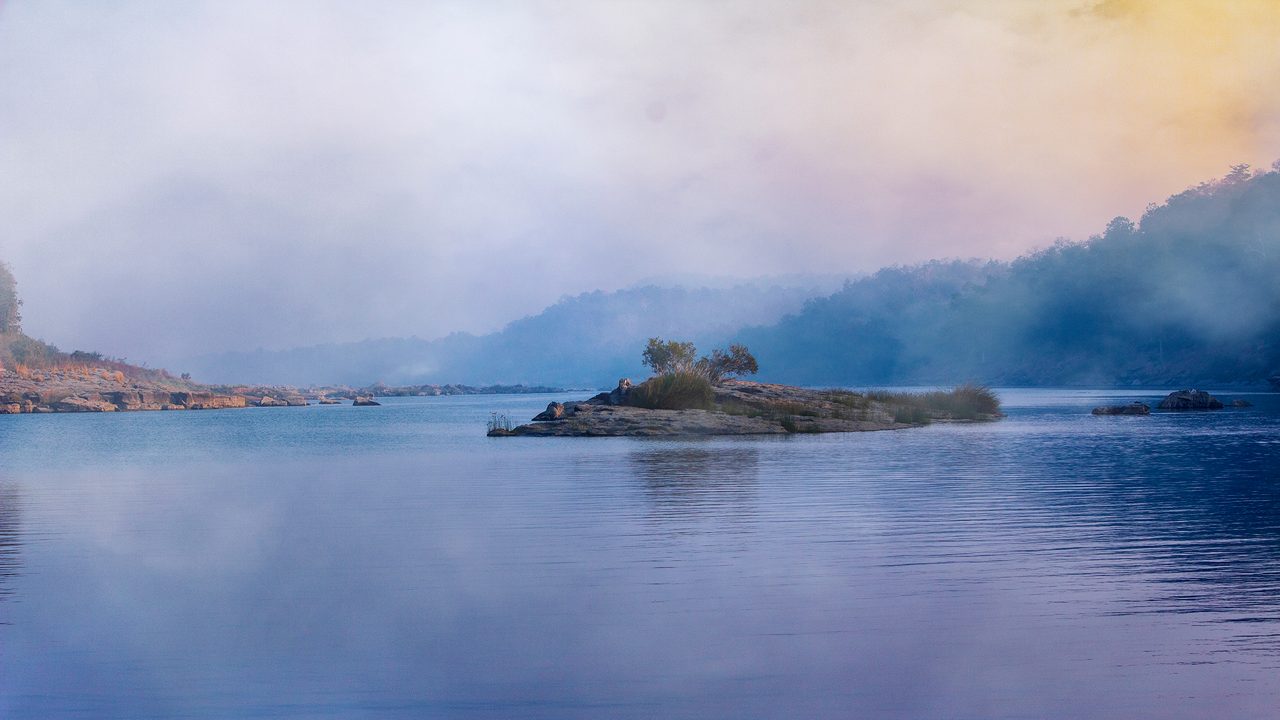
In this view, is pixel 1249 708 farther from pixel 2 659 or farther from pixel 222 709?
pixel 2 659

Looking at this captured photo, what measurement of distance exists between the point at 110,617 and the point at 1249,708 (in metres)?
11.1

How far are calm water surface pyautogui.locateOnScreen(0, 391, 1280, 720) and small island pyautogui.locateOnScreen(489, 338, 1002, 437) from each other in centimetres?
2025

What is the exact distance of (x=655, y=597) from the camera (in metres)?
12.0

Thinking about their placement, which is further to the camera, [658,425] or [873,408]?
[873,408]

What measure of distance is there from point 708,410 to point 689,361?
1012 cm

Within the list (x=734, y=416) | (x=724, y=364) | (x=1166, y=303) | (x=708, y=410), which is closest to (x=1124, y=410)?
(x=724, y=364)

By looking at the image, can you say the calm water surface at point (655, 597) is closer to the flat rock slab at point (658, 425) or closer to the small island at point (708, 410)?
the flat rock slab at point (658, 425)

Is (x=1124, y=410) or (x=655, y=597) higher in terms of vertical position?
(x=1124, y=410)

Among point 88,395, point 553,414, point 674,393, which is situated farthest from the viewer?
point 88,395

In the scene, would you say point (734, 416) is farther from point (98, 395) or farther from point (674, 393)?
point (98, 395)

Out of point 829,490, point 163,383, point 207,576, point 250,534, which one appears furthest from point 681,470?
point 163,383

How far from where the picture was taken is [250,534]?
59.4ft

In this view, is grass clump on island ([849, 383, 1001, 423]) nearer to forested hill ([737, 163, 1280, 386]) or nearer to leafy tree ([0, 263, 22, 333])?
forested hill ([737, 163, 1280, 386])

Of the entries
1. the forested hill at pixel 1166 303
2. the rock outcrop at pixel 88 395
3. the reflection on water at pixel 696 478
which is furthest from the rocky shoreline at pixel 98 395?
the forested hill at pixel 1166 303
